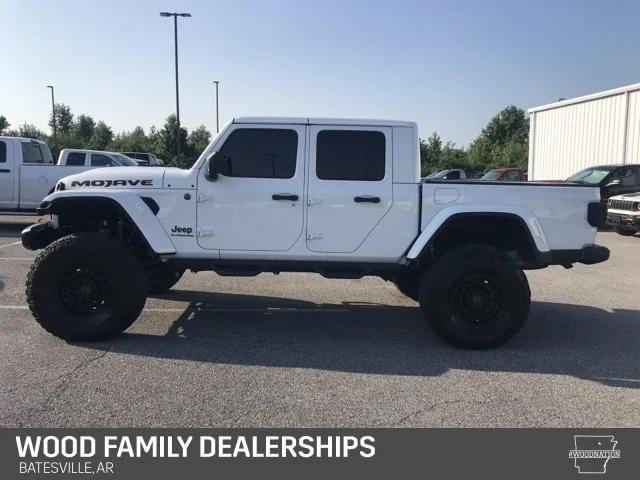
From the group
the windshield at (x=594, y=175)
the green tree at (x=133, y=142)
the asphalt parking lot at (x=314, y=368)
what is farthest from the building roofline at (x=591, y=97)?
the green tree at (x=133, y=142)

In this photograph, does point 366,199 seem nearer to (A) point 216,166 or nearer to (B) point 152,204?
(A) point 216,166

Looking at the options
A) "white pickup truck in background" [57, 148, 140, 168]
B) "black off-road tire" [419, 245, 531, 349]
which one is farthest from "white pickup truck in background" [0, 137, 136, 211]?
"black off-road tire" [419, 245, 531, 349]

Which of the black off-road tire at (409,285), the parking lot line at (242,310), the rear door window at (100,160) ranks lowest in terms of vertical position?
the parking lot line at (242,310)

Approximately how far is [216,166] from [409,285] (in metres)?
2.85

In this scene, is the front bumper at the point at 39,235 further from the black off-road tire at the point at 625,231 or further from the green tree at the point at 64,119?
the green tree at the point at 64,119

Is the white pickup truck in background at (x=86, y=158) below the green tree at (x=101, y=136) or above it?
below

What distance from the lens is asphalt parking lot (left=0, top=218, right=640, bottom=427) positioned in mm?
3822

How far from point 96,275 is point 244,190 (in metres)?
1.57

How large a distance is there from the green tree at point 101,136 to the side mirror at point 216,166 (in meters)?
56.0

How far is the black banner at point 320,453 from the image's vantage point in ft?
10.5

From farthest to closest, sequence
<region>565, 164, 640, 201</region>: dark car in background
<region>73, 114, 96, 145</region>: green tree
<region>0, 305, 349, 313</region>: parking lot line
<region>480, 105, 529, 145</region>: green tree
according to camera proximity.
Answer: <region>480, 105, 529, 145</region>: green tree
<region>73, 114, 96, 145</region>: green tree
<region>565, 164, 640, 201</region>: dark car in background
<region>0, 305, 349, 313</region>: parking lot line

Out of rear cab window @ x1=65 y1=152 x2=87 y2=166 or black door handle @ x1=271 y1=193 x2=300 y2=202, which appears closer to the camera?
black door handle @ x1=271 y1=193 x2=300 y2=202

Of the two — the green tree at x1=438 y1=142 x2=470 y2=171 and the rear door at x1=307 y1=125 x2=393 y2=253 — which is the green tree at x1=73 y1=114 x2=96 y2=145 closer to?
the green tree at x1=438 y1=142 x2=470 y2=171

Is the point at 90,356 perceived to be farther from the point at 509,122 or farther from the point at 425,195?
the point at 509,122
